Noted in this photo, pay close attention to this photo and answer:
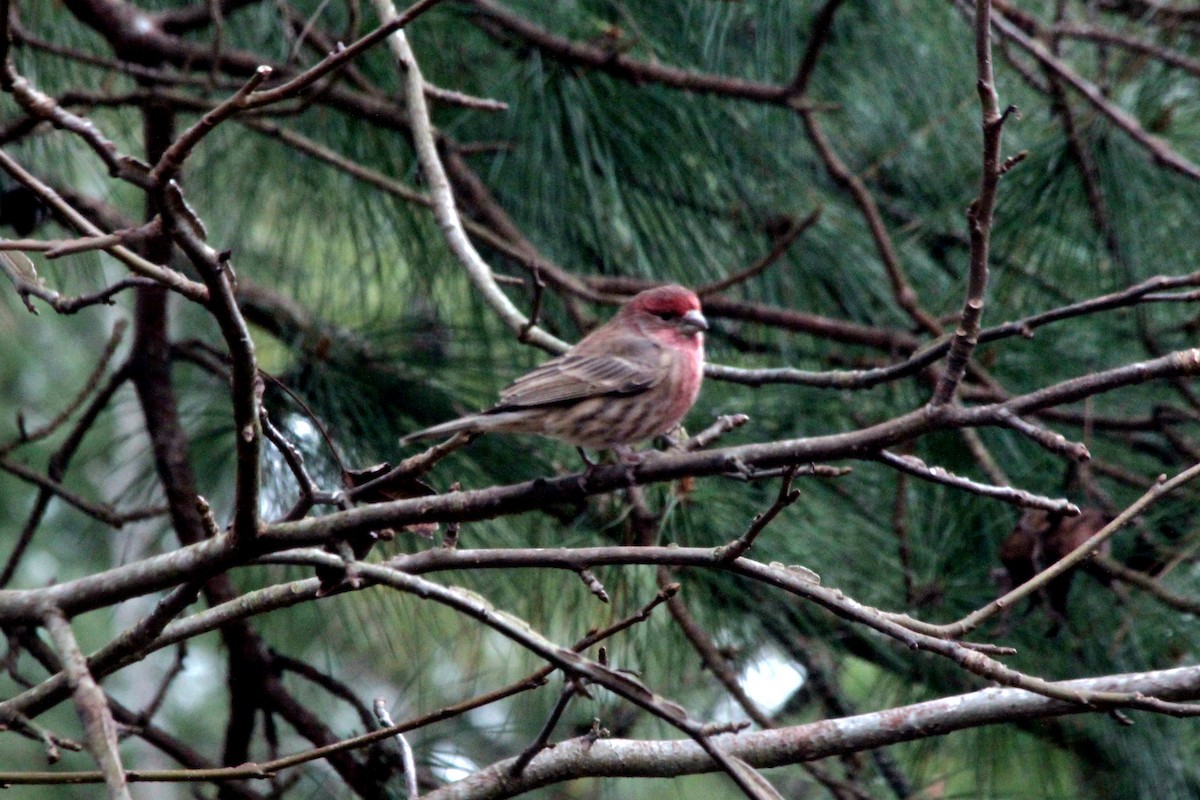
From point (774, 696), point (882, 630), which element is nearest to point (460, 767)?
point (774, 696)

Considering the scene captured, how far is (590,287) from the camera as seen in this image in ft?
12.9

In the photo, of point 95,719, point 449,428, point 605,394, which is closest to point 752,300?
point 605,394

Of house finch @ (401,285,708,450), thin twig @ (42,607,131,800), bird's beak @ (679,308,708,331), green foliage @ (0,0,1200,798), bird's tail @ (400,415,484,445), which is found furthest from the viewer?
green foliage @ (0,0,1200,798)

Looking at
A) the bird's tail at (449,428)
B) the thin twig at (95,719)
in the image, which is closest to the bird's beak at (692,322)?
the bird's tail at (449,428)

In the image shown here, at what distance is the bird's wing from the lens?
3066 mm

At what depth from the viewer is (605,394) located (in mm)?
3146

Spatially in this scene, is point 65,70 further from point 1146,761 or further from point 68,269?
point 1146,761

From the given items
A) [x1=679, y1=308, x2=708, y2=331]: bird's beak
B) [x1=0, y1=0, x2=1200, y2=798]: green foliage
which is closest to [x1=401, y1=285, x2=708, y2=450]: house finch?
[x1=679, y1=308, x2=708, y2=331]: bird's beak

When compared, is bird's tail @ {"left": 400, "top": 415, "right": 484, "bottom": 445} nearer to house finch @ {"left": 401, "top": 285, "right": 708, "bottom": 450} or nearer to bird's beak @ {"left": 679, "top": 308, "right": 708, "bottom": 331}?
house finch @ {"left": 401, "top": 285, "right": 708, "bottom": 450}

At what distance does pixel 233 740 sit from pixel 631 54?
2.30m

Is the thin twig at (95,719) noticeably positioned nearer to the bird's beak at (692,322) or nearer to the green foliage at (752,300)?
the green foliage at (752,300)

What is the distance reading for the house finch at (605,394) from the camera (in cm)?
306

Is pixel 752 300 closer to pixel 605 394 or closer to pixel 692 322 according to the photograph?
pixel 692 322

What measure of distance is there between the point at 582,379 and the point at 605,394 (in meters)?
0.07
